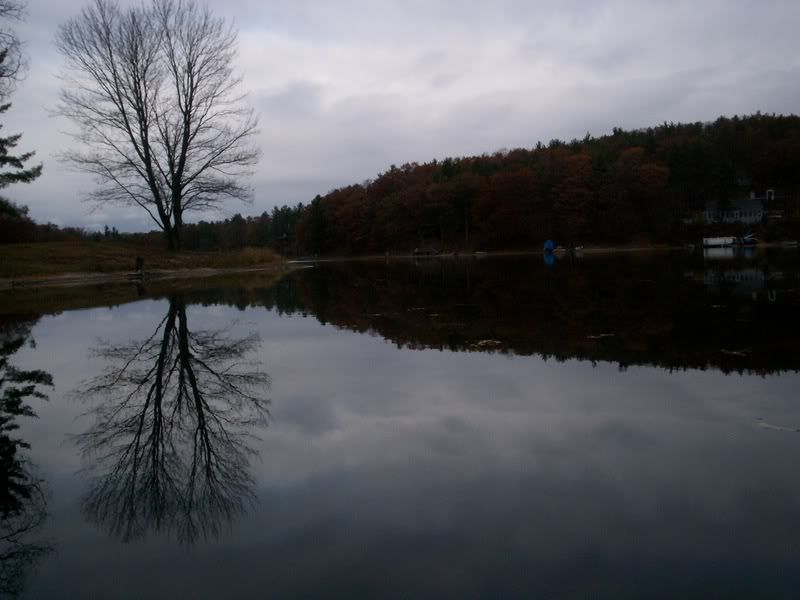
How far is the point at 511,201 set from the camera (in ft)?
275

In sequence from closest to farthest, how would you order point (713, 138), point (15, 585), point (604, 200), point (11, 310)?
point (15, 585)
point (11, 310)
point (604, 200)
point (713, 138)

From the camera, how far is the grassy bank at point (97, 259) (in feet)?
78.7

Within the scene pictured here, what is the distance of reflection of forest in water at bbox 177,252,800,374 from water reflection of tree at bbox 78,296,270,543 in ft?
10.3

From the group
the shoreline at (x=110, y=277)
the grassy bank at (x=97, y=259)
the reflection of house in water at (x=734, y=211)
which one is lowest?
the shoreline at (x=110, y=277)

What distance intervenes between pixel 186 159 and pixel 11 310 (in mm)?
18508

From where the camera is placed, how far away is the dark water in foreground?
274 centimetres

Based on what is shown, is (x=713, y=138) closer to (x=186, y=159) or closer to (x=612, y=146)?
(x=612, y=146)

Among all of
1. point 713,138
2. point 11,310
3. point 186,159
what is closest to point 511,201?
point 713,138

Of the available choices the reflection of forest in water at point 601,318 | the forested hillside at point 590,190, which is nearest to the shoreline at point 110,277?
the reflection of forest in water at point 601,318

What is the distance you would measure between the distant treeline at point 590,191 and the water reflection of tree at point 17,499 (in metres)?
72.0

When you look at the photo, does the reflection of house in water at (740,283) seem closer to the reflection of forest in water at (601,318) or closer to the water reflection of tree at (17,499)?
the reflection of forest in water at (601,318)

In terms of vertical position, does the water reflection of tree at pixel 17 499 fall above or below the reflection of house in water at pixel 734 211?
below

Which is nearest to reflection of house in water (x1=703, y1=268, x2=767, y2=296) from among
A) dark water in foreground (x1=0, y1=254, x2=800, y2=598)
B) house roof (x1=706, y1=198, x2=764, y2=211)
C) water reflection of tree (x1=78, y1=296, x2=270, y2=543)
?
dark water in foreground (x1=0, y1=254, x2=800, y2=598)

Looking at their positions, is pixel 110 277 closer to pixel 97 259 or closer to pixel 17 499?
pixel 97 259
